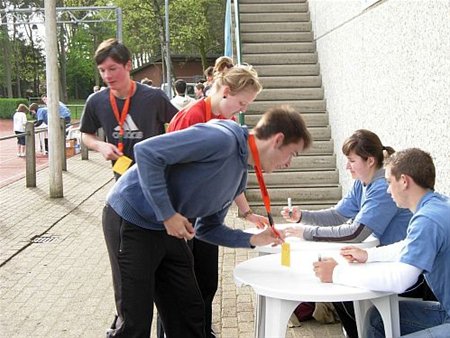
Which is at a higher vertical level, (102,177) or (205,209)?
(205,209)

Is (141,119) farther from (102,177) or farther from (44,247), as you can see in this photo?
(102,177)

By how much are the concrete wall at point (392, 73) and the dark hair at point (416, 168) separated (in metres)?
1.67

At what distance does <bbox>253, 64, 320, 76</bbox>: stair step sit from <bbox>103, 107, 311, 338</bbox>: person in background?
7.61 meters

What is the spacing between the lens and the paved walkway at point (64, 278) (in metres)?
4.74

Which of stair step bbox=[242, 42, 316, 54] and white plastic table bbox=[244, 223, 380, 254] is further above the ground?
stair step bbox=[242, 42, 316, 54]

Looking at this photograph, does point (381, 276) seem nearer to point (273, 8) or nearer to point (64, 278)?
point (64, 278)

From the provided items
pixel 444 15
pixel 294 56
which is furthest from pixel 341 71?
pixel 444 15

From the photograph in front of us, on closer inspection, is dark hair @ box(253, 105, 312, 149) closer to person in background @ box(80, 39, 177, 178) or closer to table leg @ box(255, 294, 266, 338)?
table leg @ box(255, 294, 266, 338)

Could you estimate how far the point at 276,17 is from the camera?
11.8 metres

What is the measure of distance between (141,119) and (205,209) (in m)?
1.52

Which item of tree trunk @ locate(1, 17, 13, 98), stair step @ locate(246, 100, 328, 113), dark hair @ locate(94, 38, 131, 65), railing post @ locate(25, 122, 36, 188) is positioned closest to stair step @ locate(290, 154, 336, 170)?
stair step @ locate(246, 100, 328, 113)

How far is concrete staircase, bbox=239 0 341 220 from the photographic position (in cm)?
882

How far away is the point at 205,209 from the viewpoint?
2922 mm

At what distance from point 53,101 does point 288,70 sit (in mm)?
3839
